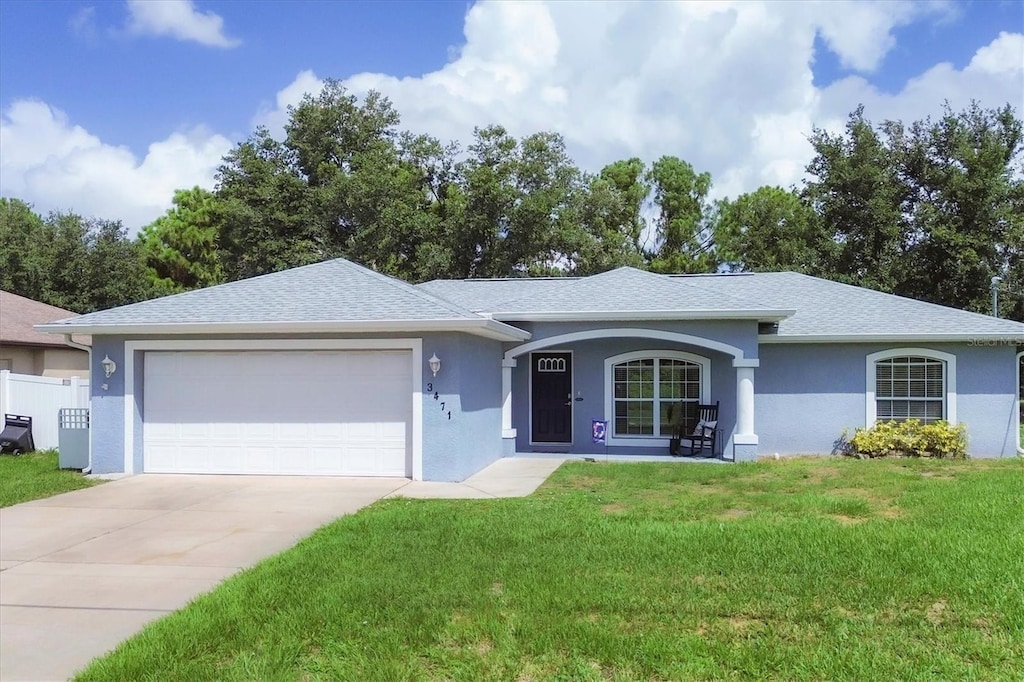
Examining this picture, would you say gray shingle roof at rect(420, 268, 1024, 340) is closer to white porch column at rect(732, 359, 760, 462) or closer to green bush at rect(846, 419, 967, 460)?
white porch column at rect(732, 359, 760, 462)

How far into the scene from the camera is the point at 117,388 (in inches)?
509

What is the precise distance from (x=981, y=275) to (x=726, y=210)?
38.8ft

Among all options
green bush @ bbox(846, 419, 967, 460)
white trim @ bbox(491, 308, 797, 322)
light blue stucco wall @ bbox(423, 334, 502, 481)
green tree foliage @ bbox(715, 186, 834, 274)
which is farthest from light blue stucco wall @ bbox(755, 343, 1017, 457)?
green tree foliage @ bbox(715, 186, 834, 274)

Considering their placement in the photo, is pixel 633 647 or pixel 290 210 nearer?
pixel 633 647

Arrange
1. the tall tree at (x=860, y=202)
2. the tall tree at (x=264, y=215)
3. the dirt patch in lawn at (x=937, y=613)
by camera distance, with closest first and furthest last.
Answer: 1. the dirt patch in lawn at (x=937, y=613)
2. the tall tree at (x=860, y=202)
3. the tall tree at (x=264, y=215)

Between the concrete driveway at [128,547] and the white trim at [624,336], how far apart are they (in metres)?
3.86

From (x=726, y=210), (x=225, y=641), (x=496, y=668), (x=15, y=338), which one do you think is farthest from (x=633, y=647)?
(x=726, y=210)

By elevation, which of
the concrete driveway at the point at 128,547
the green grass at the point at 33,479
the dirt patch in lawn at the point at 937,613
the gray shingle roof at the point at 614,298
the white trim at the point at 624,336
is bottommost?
the concrete driveway at the point at 128,547

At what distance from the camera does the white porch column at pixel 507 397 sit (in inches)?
590

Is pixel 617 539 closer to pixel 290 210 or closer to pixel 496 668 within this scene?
pixel 496 668

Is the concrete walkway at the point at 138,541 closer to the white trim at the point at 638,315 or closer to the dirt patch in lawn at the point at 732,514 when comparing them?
the white trim at the point at 638,315

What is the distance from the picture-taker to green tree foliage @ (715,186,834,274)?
32.5 metres

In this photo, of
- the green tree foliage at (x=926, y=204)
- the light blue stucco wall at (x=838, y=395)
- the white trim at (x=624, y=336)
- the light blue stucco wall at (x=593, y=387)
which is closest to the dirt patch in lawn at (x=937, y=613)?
the white trim at (x=624, y=336)

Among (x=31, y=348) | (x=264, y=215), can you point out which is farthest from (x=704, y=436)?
(x=264, y=215)
